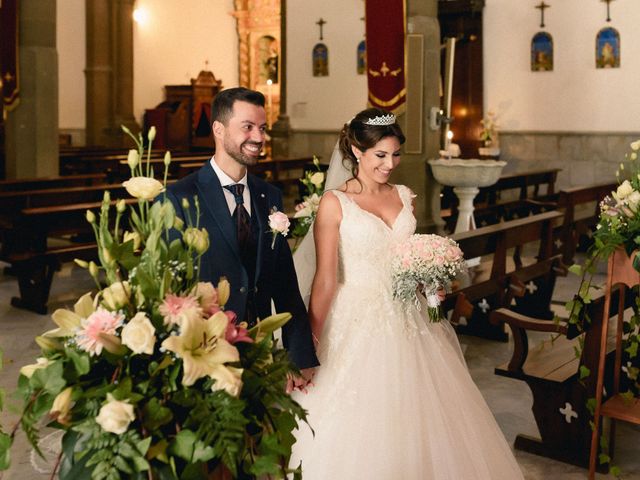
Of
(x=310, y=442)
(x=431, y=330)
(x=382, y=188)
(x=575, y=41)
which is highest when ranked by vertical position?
(x=575, y=41)

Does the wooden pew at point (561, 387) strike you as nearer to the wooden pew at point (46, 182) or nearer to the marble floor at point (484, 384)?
the marble floor at point (484, 384)

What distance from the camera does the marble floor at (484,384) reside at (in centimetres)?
393

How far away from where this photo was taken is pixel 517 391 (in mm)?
5043

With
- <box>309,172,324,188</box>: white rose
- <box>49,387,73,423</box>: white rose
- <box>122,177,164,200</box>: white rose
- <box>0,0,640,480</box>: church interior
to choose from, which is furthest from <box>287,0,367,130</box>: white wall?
<box>49,387,73,423</box>: white rose

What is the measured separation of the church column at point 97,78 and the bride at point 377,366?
1430 cm

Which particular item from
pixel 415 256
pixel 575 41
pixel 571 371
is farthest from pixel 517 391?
pixel 575 41

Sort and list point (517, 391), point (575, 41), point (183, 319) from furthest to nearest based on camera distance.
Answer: point (575, 41) → point (517, 391) → point (183, 319)

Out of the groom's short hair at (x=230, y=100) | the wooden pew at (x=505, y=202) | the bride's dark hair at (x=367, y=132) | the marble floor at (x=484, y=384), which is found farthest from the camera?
the wooden pew at (x=505, y=202)

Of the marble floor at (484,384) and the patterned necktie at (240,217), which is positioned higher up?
→ the patterned necktie at (240,217)

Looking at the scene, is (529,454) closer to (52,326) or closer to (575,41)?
(52,326)

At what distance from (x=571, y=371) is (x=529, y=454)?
17.8 inches

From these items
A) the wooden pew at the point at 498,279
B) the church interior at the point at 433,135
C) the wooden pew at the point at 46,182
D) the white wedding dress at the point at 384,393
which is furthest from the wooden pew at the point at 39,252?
the white wedding dress at the point at 384,393

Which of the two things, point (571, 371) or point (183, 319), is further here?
point (571, 371)

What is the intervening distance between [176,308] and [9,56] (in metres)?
10.4
